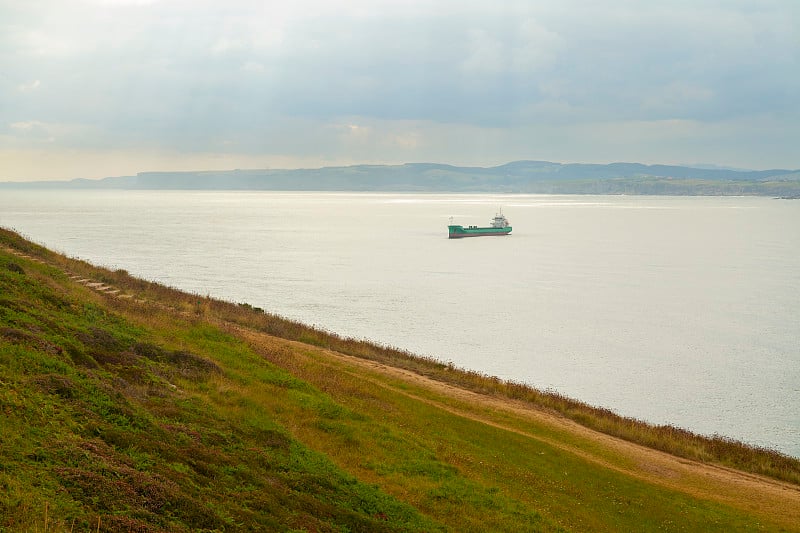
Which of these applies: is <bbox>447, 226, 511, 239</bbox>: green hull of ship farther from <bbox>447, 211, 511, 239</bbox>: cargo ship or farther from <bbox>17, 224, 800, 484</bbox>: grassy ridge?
<bbox>17, 224, 800, 484</bbox>: grassy ridge

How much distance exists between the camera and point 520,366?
135 feet

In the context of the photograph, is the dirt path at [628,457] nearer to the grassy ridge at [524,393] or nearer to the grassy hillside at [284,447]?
the grassy hillside at [284,447]

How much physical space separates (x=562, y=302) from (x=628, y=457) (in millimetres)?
42361

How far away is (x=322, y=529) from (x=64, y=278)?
23747mm

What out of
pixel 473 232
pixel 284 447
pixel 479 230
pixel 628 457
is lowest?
pixel 628 457

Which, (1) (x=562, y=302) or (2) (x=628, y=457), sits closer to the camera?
(2) (x=628, y=457)

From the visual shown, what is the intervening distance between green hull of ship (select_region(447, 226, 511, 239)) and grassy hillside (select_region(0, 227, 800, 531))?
11637cm

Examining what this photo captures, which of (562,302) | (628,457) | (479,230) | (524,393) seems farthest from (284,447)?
(479,230)

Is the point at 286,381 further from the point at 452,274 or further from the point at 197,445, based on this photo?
the point at 452,274

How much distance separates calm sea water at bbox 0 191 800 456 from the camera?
123ft

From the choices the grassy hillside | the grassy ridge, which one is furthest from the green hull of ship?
A: the grassy hillside

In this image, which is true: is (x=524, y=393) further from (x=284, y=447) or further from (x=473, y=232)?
(x=473, y=232)

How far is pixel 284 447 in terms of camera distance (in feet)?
49.7

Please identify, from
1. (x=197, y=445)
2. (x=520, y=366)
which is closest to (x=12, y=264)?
(x=197, y=445)
